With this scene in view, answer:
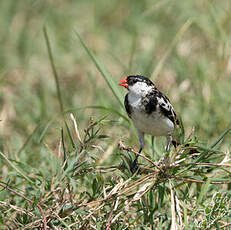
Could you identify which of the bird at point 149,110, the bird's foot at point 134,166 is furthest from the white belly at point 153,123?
the bird's foot at point 134,166

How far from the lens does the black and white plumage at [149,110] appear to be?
11.8 feet

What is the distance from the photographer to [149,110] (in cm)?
360

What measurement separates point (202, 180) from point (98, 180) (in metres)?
0.68

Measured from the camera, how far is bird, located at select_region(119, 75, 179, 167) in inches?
142

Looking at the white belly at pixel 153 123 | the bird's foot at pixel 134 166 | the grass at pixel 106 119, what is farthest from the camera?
the white belly at pixel 153 123

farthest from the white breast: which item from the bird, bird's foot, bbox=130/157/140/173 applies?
bird's foot, bbox=130/157/140/173

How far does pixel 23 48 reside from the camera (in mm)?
7125

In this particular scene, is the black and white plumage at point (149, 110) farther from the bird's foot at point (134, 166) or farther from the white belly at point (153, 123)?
the bird's foot at point (134, 166)

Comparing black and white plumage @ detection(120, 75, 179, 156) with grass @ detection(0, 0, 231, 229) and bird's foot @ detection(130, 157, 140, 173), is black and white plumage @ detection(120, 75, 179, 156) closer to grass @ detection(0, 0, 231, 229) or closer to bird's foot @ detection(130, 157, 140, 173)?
grass @ detection(0, 0, 231, 229)

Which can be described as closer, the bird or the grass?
the grass

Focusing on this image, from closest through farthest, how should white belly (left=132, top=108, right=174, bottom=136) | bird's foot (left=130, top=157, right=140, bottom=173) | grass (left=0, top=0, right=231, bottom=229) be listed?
grass (left=0, top=0, right=231, bottom=229) → bird's foot (left=130, top=157, right=140, bottom=173) → white belly (left=132, top=108, right=174, bottom=136)

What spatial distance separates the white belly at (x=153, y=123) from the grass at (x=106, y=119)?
85 mm

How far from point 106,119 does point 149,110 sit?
0.65 m

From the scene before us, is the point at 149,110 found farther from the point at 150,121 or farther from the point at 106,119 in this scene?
A: the point at 106,119
